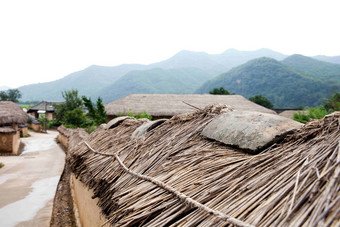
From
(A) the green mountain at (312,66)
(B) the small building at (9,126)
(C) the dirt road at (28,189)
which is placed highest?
(A) the green mountain at (312,66)

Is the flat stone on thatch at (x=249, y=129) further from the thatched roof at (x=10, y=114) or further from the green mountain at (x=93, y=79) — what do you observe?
the green mountain at (x=93, y=79)

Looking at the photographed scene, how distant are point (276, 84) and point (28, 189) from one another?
64.1m

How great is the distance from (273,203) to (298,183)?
0.14 meters

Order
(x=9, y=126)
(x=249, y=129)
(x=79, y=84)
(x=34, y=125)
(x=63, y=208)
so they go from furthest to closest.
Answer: (x=79, y=84)
(x=34, y=125)
(x=9, y=126)
(x=63, y=208)
(x=249, y=129)

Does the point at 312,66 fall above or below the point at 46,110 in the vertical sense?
above

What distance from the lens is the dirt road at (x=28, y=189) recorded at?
5.25m

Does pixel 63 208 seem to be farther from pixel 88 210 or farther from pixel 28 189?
pixel 88 210

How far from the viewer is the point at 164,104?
51.2ft

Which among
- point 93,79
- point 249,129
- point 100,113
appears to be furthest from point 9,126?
point 93,79

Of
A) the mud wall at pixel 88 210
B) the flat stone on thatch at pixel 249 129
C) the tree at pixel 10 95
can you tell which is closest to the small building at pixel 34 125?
the tree at pixel 10 95

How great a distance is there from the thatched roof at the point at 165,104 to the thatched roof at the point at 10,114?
487 centimetres

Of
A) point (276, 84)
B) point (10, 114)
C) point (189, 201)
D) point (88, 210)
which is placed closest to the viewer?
point (189, 201)

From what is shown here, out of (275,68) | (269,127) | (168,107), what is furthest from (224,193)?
(275,68)

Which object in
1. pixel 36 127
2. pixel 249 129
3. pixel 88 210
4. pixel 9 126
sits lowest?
pixel 36 127
